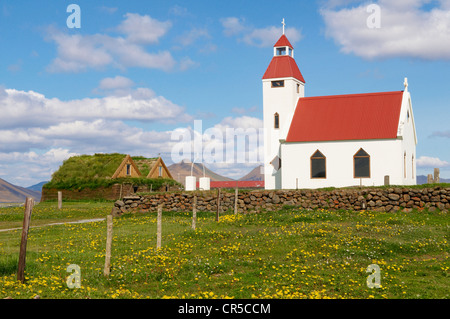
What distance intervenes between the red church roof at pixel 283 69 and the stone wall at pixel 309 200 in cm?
1996

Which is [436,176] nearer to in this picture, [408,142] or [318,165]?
[408,142]

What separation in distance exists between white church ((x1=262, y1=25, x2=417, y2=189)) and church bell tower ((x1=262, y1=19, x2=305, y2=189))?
11cm

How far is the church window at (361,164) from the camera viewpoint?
4256 centimetres

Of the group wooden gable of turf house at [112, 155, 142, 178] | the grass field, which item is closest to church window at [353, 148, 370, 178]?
the grass field

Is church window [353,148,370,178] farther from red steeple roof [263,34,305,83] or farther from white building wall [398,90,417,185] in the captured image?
red steeple roof [263,34,305,83]

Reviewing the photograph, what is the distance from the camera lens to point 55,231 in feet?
86.9

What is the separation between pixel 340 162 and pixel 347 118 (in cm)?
481

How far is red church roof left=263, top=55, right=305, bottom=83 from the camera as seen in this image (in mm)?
51156

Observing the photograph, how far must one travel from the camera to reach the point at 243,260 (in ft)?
54.9

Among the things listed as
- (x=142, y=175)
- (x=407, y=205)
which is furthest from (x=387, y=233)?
(x=142, y=175)

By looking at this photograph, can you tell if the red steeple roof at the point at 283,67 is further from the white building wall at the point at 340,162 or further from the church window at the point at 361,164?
the church window at the point at 361,164

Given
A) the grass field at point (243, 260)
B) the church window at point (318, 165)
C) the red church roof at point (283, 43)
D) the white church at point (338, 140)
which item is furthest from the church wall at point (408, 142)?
the grass field at point (243, 260)
